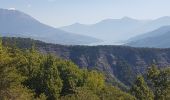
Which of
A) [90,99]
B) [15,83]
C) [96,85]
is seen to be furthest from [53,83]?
[15,83]

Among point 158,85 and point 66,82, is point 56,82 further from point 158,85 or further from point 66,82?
point 158,85

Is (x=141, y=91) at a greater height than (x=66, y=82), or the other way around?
(x=66, y=82)

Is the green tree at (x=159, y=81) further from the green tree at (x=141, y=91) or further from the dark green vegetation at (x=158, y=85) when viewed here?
the green tree at (x=141, y=91)

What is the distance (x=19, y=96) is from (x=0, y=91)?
8.77 ft

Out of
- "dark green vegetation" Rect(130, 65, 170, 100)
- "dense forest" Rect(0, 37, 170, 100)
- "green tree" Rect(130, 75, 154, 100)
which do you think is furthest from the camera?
"green tree" Rect(130, 75, 154, 100)

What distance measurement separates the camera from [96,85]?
108 meters

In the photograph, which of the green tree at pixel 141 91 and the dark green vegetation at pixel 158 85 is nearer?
the dark green vegetation at pixel 158 85

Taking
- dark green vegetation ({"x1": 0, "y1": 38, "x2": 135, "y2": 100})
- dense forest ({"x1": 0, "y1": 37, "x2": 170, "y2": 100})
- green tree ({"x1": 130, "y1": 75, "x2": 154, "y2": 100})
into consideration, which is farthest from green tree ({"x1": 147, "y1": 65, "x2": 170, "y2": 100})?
dark green vegetation ({"x1": 0, "y1": 38, "x2": 135, "y2": 100})

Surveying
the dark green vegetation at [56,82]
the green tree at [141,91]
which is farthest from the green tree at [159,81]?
the dark green vegetation at [56,82]

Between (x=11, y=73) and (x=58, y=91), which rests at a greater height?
(x=11, y=73)

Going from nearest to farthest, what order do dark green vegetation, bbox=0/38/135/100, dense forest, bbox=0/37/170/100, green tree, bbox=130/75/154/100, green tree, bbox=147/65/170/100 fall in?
dark green vegetation, bbox=0/38/135/100 < dense forest, bbox=0/37/170/100 < green tree, bbox=147/65/170/100 < green tree, bbox=130/75/154/100

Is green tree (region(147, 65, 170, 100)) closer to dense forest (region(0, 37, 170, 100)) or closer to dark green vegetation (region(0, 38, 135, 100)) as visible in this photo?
dense forest (region(0, 37, 170, 100))

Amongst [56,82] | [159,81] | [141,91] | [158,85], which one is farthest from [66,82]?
[159,81]

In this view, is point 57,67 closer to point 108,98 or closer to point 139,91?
point 139,91
